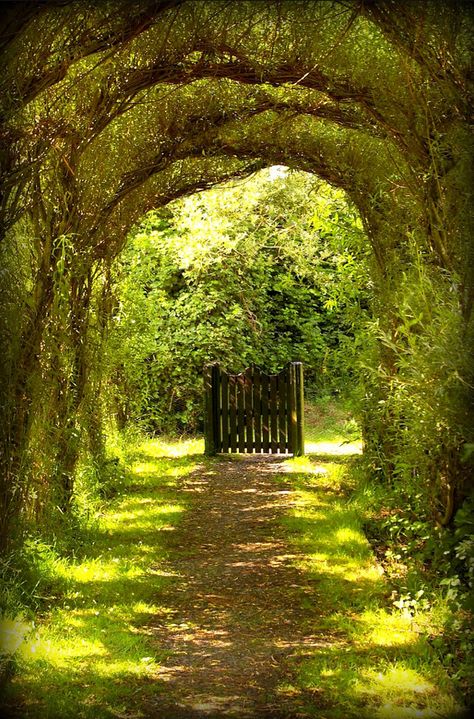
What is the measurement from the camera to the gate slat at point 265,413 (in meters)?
11.4

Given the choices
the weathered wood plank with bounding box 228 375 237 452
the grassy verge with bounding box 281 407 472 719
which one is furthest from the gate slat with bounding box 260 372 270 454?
the grassy verge with bounding box 281 407 472 719

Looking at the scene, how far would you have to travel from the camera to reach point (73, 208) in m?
6.04

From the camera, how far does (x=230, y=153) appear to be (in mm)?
8047

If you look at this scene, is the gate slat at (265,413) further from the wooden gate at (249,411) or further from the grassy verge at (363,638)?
the grassy verge at (363,638)

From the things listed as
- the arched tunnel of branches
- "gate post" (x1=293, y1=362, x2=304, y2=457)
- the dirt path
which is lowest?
the dirt path

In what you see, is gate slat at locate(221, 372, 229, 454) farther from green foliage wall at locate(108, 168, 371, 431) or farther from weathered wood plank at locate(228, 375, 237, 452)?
green foliage wall at locate(108, 168, 371, 431)

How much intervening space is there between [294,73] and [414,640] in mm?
3839

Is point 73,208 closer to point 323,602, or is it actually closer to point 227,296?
point 323,602

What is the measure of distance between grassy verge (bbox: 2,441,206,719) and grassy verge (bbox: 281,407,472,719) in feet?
2.75

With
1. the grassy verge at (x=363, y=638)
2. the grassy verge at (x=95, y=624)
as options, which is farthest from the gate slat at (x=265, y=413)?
the grassy verge at (x=363, y=638)

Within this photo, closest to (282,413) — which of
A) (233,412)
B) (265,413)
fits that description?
(265,413)

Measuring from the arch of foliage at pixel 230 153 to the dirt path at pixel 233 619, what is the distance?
1.07 m

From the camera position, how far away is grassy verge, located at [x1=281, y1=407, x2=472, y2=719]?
3.54 metres

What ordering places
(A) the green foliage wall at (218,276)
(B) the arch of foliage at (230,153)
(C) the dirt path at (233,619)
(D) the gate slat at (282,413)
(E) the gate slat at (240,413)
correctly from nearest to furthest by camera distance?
(C) the dirt path at (233,619) < (B) the arch of foliage at (230,153) < (D) the gate slat at (282,413) < (E) the gate slat at (240,413) < (A) the green foliage wall at (218,276)
